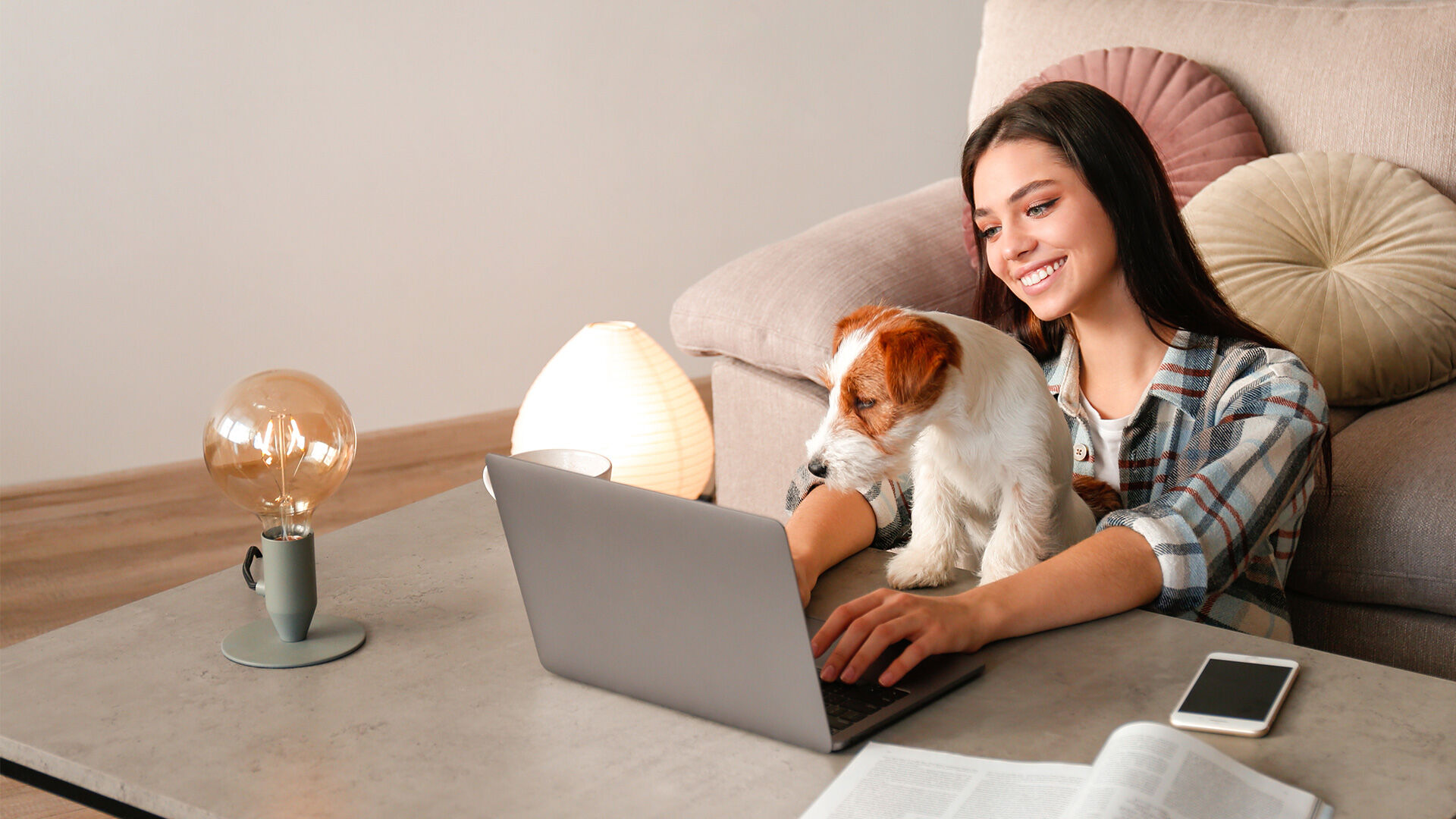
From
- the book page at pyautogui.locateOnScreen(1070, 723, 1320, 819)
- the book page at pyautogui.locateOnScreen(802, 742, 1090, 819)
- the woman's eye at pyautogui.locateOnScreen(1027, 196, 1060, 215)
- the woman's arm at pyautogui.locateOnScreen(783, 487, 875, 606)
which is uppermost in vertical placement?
the woman's eye at pyautogui.locateOnScreen(1027, 196, 1060, 215)

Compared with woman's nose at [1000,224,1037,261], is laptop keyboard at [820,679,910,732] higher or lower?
lower

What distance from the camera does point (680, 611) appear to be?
83cm

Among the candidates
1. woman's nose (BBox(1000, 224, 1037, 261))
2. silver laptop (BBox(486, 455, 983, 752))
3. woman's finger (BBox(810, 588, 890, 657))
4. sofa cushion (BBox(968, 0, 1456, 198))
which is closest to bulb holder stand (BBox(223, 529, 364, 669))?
silver laptop (BBox(486, 455, 983, 752))

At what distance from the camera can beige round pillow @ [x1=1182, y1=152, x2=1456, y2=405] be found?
1.69m

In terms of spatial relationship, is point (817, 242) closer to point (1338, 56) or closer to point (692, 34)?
point (1338, 56)

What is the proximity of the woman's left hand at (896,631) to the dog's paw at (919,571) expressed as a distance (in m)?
0.13

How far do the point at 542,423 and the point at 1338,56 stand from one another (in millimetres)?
1461

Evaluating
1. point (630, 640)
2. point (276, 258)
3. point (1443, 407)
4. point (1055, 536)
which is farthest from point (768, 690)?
point (276, 258)

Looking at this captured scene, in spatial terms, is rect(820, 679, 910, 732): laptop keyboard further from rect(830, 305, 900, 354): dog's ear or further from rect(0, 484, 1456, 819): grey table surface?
rect(830, 305, 900, 354): dog's ear

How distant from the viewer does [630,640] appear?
87 centimetres

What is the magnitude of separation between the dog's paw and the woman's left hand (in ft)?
0.43

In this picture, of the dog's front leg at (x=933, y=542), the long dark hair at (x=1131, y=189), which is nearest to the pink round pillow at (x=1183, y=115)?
the long dark hair at (x=1131, y=189)

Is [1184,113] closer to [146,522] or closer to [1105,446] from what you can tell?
[1105,446]

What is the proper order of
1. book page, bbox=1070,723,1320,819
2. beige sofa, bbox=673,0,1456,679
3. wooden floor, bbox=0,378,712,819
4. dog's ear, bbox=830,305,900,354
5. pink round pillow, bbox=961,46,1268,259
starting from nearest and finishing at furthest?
book page, bbox=1070,723,1320,819 → dog's ear, bbox=830,305,900,354 → beige sofa, bbox=673,0,1456,679 → pink round pillow, bbox=961,46,1268,259 → wooden floor, bbox=0,378,712,819
